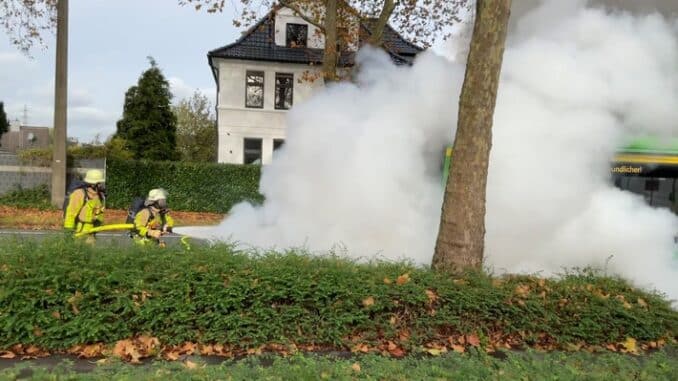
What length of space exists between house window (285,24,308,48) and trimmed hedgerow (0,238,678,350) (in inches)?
716

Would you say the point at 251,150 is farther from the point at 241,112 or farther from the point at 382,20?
the point at 382,20

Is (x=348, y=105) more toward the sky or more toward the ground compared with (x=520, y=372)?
more toward the sky

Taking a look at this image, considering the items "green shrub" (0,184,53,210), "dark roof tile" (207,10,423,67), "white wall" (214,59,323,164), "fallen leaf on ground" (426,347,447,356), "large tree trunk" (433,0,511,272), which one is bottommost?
"fallen leaf on ground" (426,347,447,356)

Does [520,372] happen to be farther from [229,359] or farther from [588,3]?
[588,3]

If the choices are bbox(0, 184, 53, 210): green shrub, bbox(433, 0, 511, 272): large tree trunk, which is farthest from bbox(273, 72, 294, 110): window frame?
bbox(433, 0, 511, 272): large tree trunk

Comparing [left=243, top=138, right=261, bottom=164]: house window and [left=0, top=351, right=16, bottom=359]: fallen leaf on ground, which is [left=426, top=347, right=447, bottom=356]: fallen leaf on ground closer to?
[left=0, top=351, right=16, bottom=359]: fallen leaf on ground

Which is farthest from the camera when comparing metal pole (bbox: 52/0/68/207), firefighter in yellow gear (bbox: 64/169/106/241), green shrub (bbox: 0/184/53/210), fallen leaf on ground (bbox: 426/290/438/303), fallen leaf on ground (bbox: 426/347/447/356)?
green shrub (bbox: 0/184/53/210)

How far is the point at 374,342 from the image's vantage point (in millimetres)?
4098

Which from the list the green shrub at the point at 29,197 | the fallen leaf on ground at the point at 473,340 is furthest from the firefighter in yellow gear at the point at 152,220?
the green shrub at the point at 29,197

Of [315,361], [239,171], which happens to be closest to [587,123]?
[315,361]

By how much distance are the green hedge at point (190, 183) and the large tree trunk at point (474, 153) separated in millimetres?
12294

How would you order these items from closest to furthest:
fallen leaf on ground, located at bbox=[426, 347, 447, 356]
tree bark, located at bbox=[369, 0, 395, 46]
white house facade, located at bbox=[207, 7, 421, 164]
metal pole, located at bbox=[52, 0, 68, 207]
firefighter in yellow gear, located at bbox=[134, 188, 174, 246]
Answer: fallen leaf on ground, located at bbox=[426, 347, 447, 356] → firefighter in yellow gear, located at bbox=[134, 188, 174, 246] → tree bark, located at bbox=[369, 0, 395, 46] → metal pole, located at bbox=[52, 0, 68, 207] → white house facade, located at bbox=[207, 7, 421, 164]

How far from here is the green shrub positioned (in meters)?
15.7

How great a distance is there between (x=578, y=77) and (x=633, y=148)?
A: 1.24 metres
